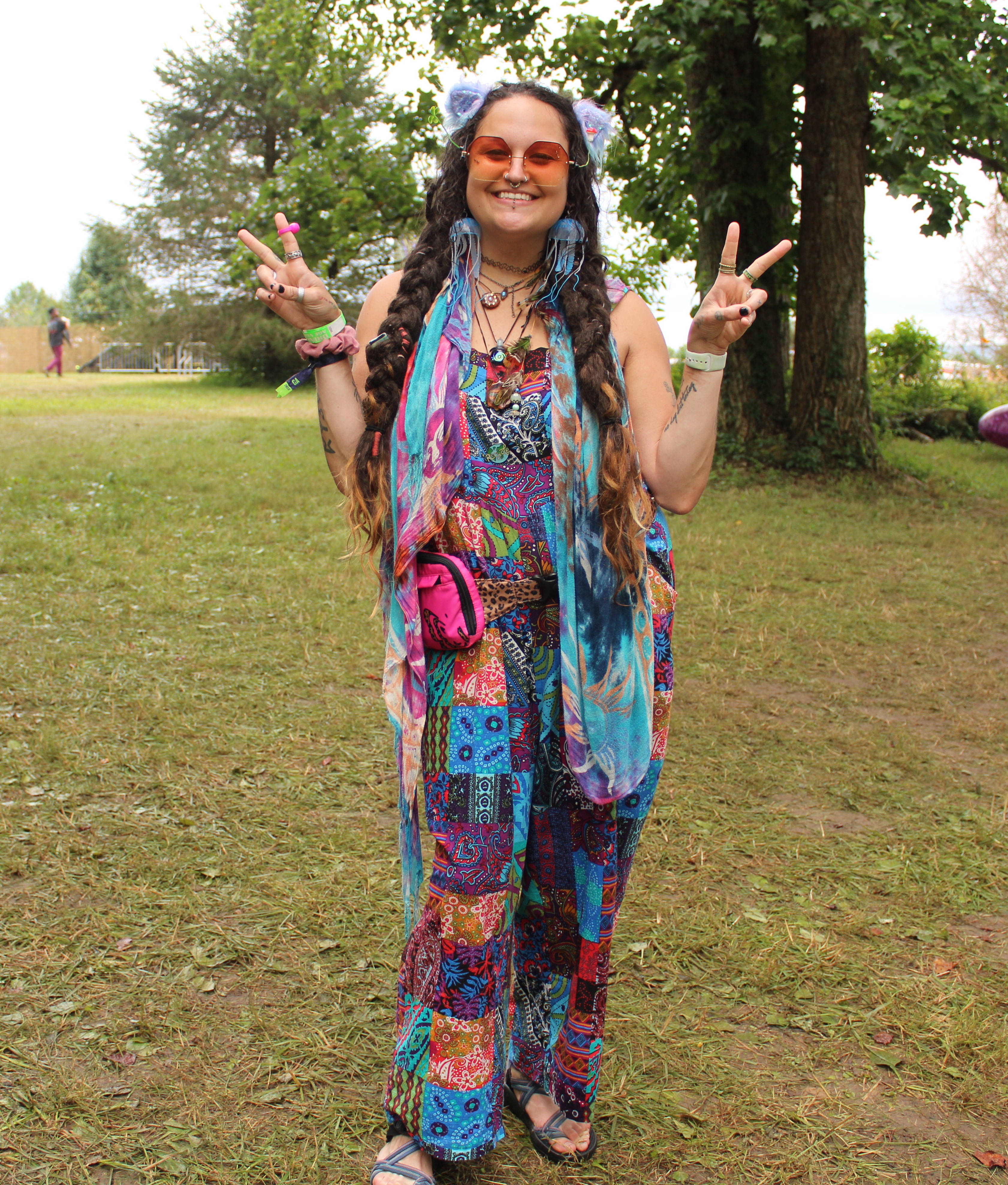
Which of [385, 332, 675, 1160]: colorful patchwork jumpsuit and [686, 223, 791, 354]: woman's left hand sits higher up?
[686, 223, 791, 354]: woman's left hand

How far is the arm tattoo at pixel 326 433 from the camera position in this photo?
2.32 metres

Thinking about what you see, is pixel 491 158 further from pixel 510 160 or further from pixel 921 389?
pixel 921 389

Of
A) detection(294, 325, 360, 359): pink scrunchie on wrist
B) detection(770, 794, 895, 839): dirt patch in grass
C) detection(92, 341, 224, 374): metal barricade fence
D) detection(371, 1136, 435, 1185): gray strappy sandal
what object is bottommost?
detection(371, 1136, 435, 1185): gray strappy sandal

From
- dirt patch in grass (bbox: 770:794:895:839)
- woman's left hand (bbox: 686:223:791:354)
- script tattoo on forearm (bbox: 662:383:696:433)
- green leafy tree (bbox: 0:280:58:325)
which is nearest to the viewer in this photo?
woman's left hand (bbox: 686:223:791:354)

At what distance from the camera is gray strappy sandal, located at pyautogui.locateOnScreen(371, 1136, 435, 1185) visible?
7.53 feet

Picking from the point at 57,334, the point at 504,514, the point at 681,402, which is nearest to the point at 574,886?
the point at 504,514

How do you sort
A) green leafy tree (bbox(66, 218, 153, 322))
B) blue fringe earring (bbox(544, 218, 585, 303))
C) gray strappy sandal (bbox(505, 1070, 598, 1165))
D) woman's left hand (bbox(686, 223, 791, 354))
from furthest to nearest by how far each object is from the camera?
green leafy tree (bbox(66, 218, 153, 322))
gray strappy sandal (bbox(505, 1070, 598, 1165))
blue fringe earring (bbox(544, 218, 585, 303))
woman's left hand (bbox(686, 223, 791, 354))

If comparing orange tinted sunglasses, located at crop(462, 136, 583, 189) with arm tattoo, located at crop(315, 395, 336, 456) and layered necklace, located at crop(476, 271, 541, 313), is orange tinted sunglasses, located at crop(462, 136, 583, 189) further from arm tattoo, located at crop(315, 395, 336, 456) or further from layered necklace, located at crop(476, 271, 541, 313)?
arm tattoo, located at crop(315, 395, 336, 456)

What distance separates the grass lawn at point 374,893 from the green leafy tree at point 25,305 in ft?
310

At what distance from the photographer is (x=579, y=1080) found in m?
2.44

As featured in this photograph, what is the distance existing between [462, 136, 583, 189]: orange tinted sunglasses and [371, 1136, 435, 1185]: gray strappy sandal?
198cm

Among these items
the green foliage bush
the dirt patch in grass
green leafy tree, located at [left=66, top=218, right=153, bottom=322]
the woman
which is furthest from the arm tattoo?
green leafy tree, located at [left=66, top=218, right=153, bottom=322]

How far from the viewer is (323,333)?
226cm

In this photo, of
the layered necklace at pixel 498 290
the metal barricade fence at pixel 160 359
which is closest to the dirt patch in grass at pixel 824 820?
the layered necklace at pixel 498 290
